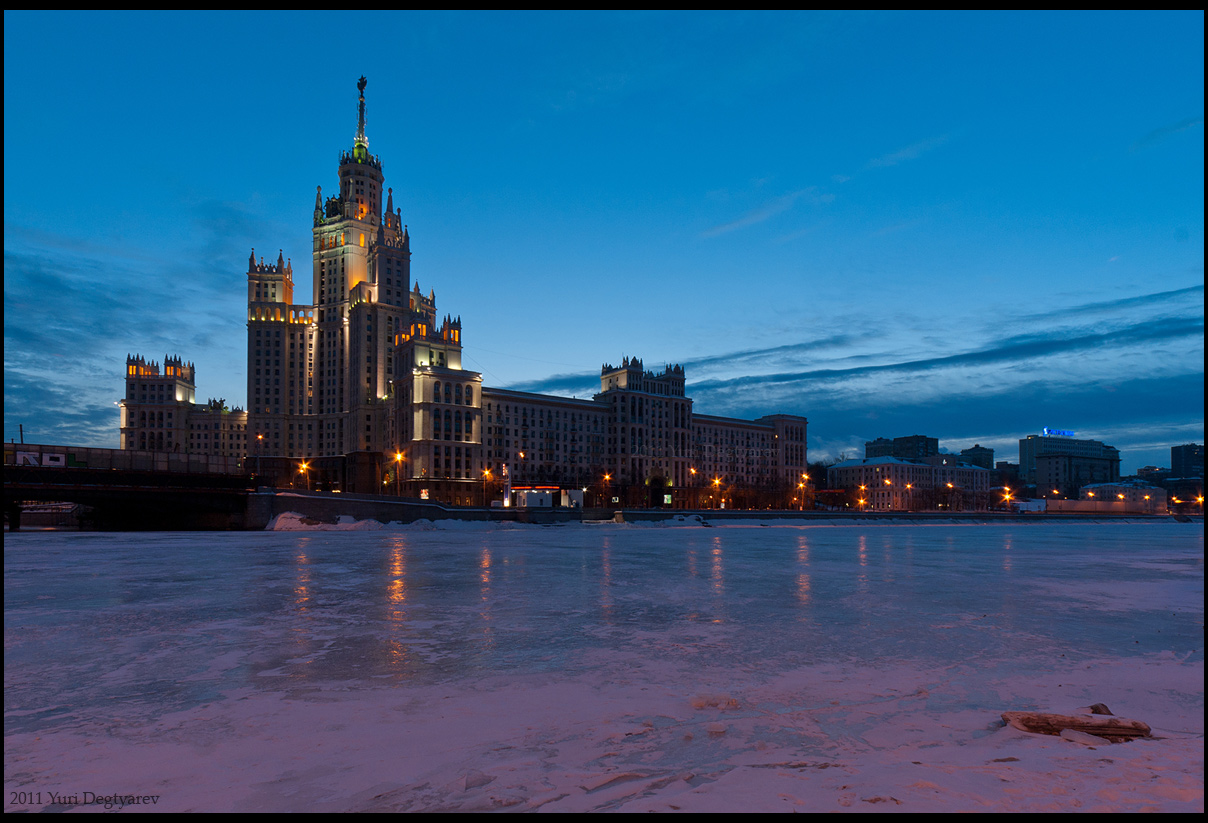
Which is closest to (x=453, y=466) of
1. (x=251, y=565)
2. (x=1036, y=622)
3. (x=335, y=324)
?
(x=335, y=324)

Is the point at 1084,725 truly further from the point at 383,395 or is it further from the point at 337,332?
the point at 337,332

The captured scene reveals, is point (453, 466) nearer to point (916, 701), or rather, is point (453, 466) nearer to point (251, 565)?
point (251, 565)

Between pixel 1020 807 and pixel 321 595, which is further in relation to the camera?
pixel 321 595

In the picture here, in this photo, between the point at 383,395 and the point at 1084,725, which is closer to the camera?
the point at 1084,725

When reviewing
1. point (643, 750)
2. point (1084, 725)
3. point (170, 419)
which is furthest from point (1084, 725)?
point (170, 419)

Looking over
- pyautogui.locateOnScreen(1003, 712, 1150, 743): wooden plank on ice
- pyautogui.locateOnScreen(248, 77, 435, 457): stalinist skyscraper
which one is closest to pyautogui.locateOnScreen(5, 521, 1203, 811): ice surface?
pyautogui.locateOnScreen(1003, 712, 1150, 743): wooden plank on ice

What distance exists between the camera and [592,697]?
1105cm

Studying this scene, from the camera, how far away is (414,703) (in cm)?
1068

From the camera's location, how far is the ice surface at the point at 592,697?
769cm

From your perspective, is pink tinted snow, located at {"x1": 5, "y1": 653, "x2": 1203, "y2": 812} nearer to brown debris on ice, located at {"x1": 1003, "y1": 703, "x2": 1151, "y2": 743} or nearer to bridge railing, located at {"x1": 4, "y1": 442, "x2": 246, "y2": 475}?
brown debris on ice, located at {"x1": 1003, "y1": 703, "x2": 1151, "y2": 743}

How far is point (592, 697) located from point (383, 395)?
15573 cm

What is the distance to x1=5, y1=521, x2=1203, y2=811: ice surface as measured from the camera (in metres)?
7.69

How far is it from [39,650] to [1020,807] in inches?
674

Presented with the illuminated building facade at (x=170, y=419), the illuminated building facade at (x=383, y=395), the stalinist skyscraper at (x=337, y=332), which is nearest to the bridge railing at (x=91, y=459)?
the illuminated building facade at (x=383, y=395)
